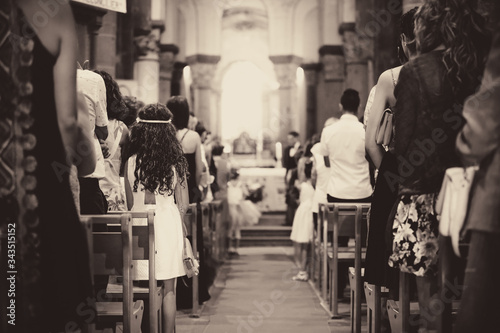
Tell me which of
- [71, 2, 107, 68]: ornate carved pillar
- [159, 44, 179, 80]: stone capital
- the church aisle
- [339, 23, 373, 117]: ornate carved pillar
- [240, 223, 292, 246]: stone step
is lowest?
the church aisle

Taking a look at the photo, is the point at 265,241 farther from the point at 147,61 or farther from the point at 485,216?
the point at 485,216

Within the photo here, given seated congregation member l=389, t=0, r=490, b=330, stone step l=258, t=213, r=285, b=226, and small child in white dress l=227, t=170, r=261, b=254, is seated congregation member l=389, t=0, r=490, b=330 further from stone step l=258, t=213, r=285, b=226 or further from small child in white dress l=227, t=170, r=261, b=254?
stone step l=258, t=213, r=285, b=226

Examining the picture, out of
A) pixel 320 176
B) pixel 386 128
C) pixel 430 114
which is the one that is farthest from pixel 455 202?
pixel 320 176

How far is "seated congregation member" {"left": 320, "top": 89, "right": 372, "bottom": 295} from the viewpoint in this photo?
26.6 feet

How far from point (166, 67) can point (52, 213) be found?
61.1 feet

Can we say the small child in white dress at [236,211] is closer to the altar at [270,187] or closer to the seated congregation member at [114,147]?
the altar at [270,187]

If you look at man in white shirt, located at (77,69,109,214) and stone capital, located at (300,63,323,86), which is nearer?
man in white shirt, located at (77,69,109,214)

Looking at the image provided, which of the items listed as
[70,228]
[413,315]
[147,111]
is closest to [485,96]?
[70,228]

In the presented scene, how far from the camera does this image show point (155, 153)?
19.3ft

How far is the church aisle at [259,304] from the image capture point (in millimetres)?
7582

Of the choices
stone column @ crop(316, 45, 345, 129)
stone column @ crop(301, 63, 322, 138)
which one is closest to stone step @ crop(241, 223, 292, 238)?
stone column @ crop(316, 45, 345, 129)

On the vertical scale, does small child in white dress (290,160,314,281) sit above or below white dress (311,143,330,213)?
below

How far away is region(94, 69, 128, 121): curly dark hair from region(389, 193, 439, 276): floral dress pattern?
2598 millimetres

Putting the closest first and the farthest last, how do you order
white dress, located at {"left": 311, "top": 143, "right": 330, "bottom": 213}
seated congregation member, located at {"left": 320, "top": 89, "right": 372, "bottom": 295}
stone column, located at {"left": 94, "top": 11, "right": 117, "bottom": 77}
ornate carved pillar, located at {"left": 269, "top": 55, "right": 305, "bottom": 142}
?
seated congregation member, located at {"left": 320, "top": 89, "right": 372, "bottom": 295}
white dress, located at {"left": 311, "top": 143, "right": 330, "bottom": 213}
stone column, located at {"left": 94, "top": 11, "right": 117, "bottom": 77}
ornate carved pillar, located at {"left": 269, "top": 55, "right": 305, "bottom": 142}
